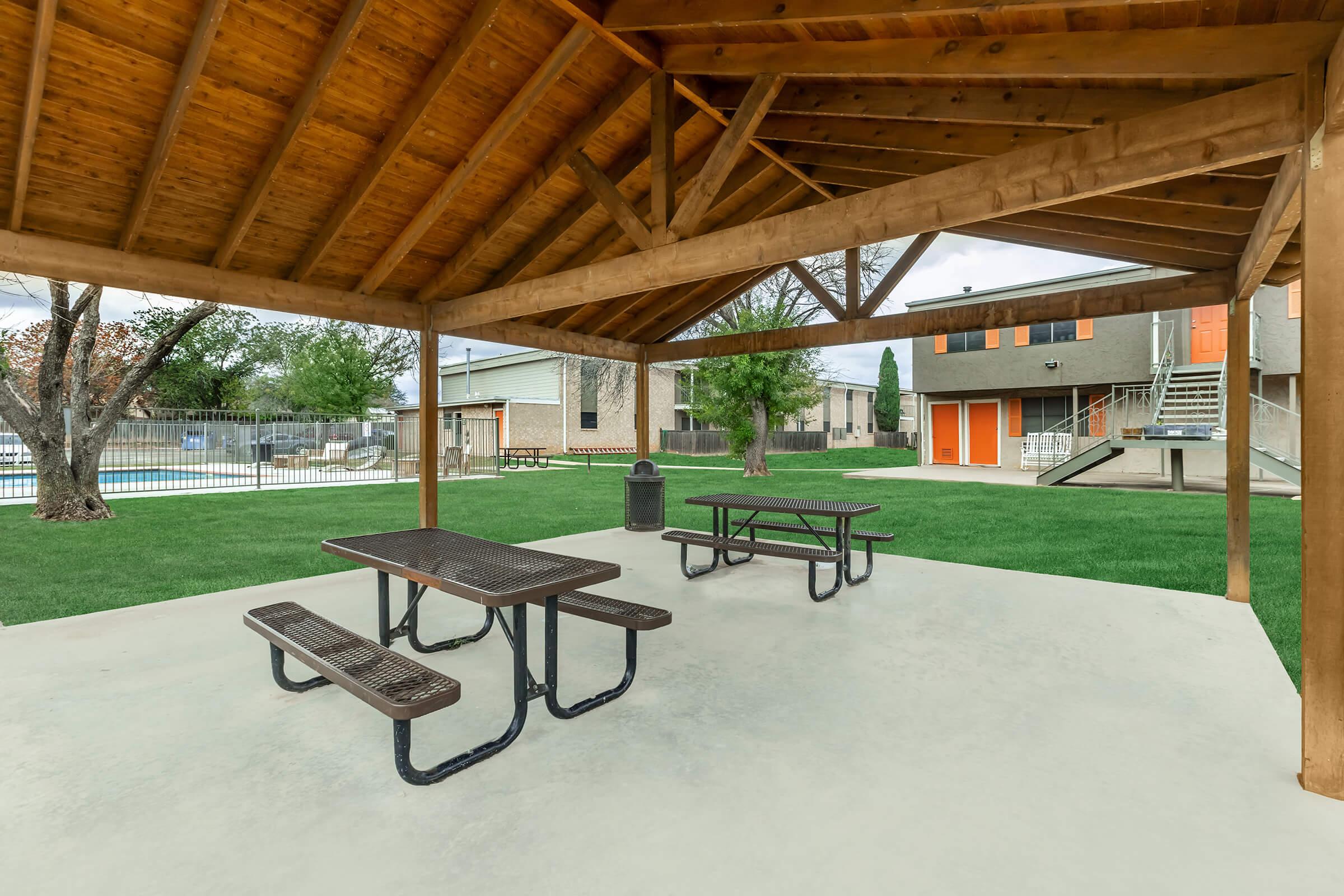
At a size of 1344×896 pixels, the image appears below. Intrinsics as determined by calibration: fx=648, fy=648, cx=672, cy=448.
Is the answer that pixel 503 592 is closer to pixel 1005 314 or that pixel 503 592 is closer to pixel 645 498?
pixel 1005 314

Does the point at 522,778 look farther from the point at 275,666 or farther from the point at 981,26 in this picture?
the point at 981,26

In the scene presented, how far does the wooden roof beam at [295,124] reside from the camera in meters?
3.70

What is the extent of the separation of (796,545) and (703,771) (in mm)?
3514

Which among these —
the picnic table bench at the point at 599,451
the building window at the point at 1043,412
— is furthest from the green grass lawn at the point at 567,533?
the picnic table bench at the point at 599,451

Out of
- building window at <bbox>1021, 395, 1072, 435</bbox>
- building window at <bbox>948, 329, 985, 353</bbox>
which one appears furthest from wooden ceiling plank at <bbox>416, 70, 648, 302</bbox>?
building window at <bbox>1021, 395, 1072, 435</bbox>

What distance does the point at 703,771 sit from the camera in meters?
2.61

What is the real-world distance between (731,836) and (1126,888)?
1.18m

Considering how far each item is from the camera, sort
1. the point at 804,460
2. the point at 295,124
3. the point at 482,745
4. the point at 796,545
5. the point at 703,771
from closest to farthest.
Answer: the point at 703,771 < the point at 482,745 < the point at 295,124 < the point at 796,545 < the point at 804,460

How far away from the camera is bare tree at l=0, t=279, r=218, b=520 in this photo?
33.7 feet

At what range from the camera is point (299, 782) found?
2.52 metres

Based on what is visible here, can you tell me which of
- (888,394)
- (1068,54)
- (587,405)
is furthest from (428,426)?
(888,394)

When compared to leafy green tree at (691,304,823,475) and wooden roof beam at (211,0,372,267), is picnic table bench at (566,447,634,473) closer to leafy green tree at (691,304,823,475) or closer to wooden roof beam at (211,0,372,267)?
leafy green tree at (691,304,823,475)

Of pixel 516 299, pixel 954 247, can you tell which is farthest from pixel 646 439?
pixel 954 247

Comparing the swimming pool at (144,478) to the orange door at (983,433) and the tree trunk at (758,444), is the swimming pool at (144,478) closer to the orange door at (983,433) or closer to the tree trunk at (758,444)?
the tree trunk at (758,444)
